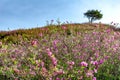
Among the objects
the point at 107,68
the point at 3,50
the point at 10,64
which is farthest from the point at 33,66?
the point at 3,50

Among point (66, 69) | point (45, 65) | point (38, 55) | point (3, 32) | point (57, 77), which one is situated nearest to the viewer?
point (57, 77)

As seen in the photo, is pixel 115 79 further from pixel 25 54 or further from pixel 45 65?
pixel 25 54

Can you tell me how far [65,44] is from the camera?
992 cm

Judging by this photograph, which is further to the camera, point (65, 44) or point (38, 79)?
point (65, 44)

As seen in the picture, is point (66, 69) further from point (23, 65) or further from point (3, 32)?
point (3, 32)

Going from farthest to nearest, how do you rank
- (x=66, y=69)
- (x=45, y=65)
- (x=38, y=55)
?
(x=38, y=55), (x=45, y=65), (x=66, y=69)

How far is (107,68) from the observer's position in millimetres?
8203

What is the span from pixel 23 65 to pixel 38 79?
101cm

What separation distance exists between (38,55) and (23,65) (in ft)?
1.98

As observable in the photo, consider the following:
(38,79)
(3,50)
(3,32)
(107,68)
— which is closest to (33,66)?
(38,79)

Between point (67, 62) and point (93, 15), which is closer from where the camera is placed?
point (67, 62)

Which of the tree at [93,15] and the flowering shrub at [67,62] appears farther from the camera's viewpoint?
the tree at [93,15]

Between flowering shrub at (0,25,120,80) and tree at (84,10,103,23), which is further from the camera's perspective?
tree at (84,10,103,23)

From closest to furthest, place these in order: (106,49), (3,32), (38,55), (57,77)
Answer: (57,77) < (38,55) < (106,49) < (3,32)
